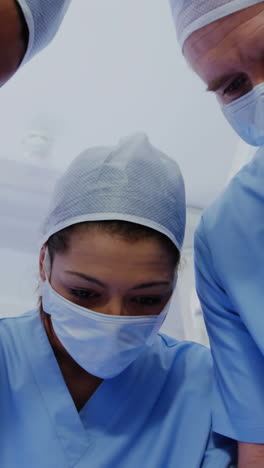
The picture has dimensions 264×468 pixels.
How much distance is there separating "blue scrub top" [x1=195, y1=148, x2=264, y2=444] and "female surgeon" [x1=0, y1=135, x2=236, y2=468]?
2.9 inches

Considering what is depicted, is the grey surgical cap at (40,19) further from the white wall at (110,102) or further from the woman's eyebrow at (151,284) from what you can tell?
the white wall at (110,102)

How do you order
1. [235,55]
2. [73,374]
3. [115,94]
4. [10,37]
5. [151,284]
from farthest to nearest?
[115,94]
[73,374]
[151,284]
[235,55]
[10,37]

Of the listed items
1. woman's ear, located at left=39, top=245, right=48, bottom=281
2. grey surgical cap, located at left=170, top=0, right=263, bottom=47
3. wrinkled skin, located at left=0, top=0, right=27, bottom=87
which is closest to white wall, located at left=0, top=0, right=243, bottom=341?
grey surgical cap, located at left=170, top=0, right=263, bottom=47

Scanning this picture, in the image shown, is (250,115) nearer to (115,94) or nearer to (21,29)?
(21,29)

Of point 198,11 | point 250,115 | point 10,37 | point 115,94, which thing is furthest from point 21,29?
point 115,94

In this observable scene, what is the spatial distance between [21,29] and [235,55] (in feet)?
1.32

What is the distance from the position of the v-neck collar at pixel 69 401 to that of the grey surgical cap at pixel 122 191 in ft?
0.78

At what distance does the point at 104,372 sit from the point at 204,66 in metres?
0.64

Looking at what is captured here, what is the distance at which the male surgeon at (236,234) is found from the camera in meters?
0.91

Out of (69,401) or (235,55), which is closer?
(235,55)

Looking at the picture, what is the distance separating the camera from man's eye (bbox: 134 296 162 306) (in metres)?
1.04

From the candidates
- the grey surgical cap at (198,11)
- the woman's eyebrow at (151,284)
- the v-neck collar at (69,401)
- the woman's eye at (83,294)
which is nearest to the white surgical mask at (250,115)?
the grey surgical cap at (198,11)

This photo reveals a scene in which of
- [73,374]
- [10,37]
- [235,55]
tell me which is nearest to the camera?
[10,37]

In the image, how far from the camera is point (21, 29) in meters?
0.69
